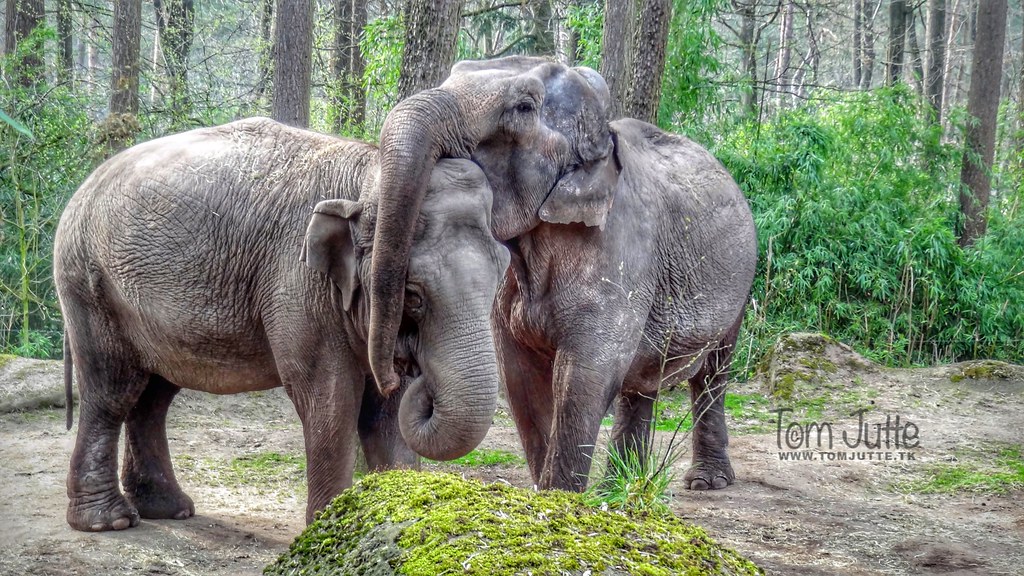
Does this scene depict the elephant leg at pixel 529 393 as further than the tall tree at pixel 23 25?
No

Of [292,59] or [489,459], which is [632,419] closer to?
[489,459]

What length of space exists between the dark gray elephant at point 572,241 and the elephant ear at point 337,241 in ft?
0.99

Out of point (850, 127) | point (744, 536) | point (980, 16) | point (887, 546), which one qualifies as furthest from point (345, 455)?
point (980, 16)

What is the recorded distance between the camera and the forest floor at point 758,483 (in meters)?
5.44

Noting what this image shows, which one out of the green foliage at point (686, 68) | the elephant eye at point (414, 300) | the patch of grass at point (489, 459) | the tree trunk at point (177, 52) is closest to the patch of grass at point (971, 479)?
the patch of grass at point (489, 459)

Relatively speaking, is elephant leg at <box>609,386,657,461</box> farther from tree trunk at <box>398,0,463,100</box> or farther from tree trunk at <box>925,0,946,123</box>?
tree trunk at <box>925,0,946,123</box>

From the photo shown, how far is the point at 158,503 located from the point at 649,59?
263 inches

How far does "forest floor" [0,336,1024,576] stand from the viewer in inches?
214

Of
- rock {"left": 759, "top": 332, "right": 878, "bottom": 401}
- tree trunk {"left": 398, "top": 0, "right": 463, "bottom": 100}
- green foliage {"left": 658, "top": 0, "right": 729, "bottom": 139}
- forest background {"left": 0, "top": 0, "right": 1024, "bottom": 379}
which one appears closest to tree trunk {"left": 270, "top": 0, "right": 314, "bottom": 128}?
forest background {"left": 0, "top": 0, "right": 1024, "bottom": 379}

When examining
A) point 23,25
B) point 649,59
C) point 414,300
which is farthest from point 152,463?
point 23,25

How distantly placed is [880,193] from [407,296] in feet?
34.7

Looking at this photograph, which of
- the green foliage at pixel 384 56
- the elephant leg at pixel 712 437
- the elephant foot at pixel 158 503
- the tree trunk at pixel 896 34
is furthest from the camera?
the tree trunk at pixel 896 34

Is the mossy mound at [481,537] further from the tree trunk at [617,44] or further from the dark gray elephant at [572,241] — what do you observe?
the tree trunk at [617,44]

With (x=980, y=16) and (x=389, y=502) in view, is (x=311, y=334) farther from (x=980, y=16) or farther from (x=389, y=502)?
(x=980, y=16)
